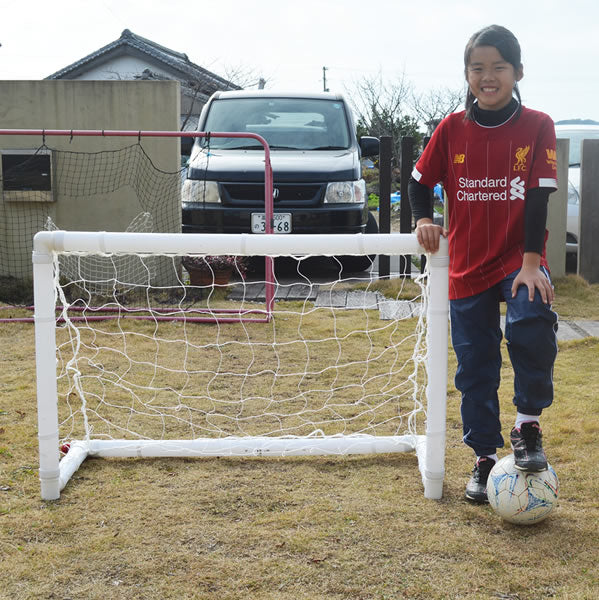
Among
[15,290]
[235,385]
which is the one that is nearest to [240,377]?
[235,385]

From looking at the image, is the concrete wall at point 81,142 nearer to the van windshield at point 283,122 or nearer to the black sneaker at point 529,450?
the van windshield at point 283,122

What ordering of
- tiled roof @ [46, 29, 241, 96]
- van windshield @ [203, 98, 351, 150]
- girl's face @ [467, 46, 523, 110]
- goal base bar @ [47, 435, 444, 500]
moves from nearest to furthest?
girl's face @ [467, 46, 523, 110]
goal base bar @ [47, 435, 444, 500]
van windshield @ [203, 98, 351, 150]
tiled roof @ [46, 29, 241, 96]

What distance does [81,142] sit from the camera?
761 centimetres

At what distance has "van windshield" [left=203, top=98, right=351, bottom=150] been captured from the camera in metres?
7.80

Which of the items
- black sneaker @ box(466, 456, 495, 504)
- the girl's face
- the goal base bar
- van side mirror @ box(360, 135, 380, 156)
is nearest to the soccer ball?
black sneaker @ box(466, 456, 495, 504)

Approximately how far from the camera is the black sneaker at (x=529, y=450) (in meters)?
2.57

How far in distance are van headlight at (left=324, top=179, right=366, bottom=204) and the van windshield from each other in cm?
62

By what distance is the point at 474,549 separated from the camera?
242cm

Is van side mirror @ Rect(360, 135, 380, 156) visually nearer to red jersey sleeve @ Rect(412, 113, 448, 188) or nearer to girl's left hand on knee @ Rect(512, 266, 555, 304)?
red jersey sleeve @ Rect(412, 113, 448, 188)

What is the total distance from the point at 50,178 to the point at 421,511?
5.86 metres

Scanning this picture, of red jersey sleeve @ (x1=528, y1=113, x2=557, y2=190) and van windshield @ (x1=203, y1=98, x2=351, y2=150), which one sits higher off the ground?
van windshield @ (x1=203, y1=98, x2=351, y2=150)

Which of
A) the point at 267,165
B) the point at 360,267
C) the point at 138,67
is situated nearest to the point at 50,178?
the point at 267,165

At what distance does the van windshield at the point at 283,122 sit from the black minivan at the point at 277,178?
0.4 inches

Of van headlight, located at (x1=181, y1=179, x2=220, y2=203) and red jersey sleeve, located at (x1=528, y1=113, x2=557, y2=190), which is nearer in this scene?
red jersey sleeve, located at (x1=528, y1=113, x2=557, y2=190)
